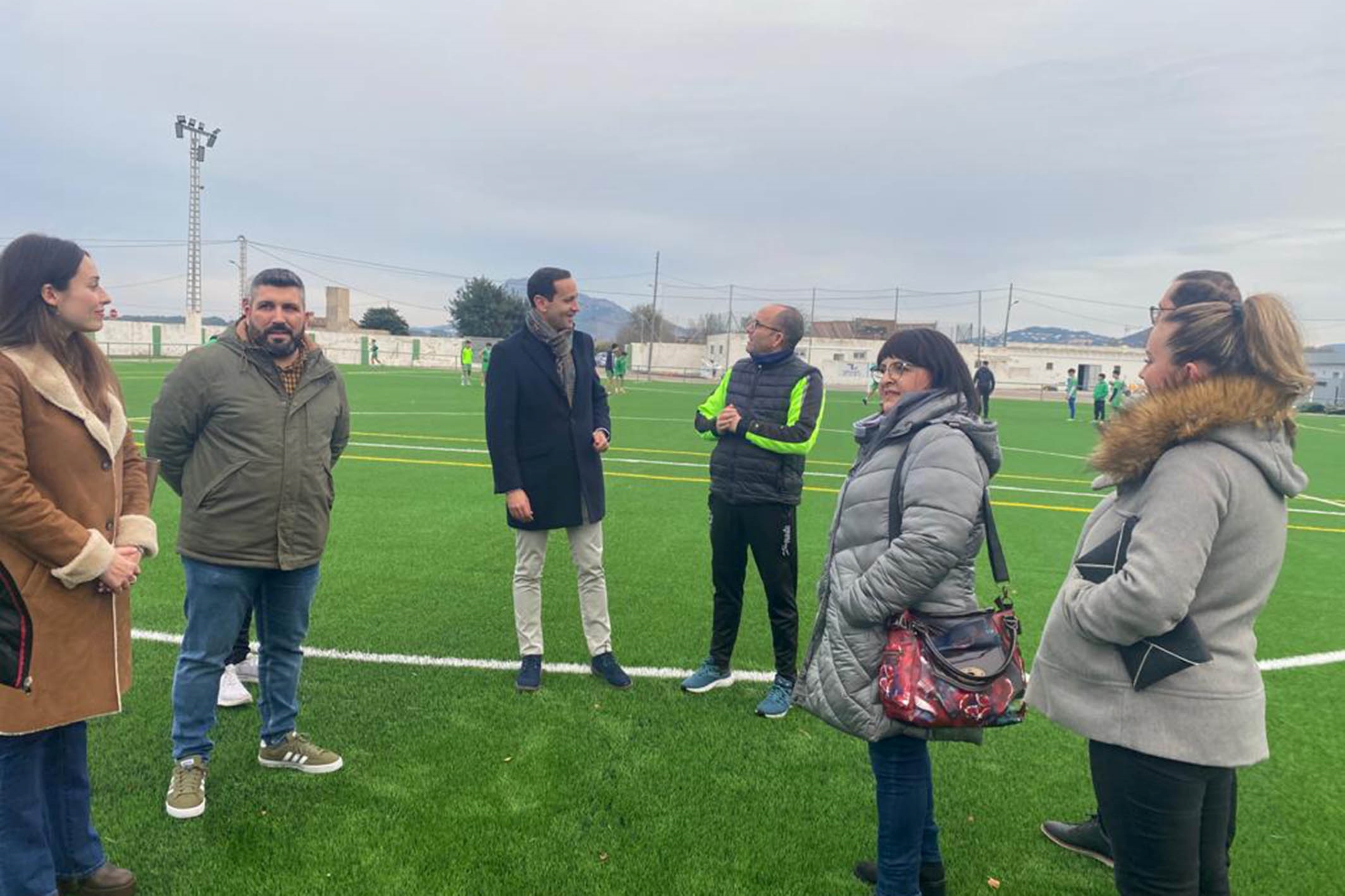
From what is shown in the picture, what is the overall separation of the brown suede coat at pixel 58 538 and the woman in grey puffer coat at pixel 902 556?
2261mm

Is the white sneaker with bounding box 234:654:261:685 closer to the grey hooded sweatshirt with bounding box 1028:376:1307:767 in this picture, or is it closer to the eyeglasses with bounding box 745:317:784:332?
the eyeglasses with bounding box 745:317:784:332

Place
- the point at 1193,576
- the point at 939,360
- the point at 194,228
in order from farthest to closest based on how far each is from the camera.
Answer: the point at 194,228 < the point at 939,360 < the point at 1193,576


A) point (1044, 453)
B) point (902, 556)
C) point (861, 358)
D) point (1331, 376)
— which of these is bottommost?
point (1044, 453)

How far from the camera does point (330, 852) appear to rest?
116 inches

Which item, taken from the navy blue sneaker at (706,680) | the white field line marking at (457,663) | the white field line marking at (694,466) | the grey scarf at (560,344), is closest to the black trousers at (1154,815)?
the navy blue sneaker at (706,680)

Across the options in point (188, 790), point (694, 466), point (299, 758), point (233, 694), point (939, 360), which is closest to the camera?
point (939, 360)

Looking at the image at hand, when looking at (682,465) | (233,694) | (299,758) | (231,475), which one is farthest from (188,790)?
(682,465)

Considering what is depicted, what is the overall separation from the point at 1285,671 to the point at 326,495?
222 inches

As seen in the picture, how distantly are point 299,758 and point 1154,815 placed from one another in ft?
10.6

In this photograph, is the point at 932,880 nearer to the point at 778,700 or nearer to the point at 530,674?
the point at 778,700

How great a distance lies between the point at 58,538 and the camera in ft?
7.68

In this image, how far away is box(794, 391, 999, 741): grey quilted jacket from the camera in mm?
2426

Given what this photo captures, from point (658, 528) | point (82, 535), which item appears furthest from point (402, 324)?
point (82, 535)

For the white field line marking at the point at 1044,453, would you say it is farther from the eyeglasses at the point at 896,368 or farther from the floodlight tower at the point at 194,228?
the floodlight tower at the point at 194,228
